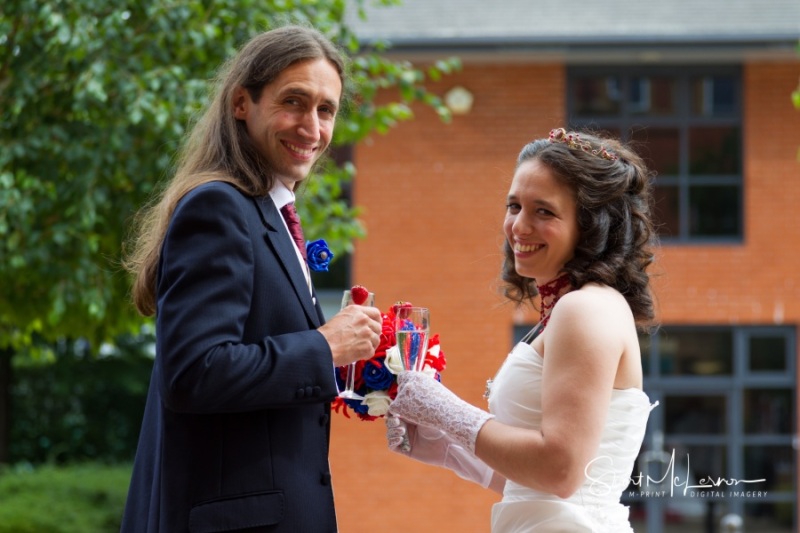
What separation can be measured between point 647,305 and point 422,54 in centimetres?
1056

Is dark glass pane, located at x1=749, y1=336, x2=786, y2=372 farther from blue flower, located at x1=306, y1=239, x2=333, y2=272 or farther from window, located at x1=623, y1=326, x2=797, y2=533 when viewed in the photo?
blue flower, located at x1=306, y1=239, x2=333, y2=272

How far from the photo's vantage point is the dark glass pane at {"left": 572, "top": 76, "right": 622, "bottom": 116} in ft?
46.2

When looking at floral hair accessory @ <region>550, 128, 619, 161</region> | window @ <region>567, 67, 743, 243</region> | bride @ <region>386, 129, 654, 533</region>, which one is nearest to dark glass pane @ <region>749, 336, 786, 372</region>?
window @ <region>567, 67, 743, 243</region>

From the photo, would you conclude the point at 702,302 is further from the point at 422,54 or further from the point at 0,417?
the point at 0,417

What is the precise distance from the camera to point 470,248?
14.0 m

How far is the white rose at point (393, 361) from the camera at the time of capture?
9.64ft

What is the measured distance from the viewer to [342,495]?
13820 millimetres

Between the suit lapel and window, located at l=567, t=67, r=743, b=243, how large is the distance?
1159 cm

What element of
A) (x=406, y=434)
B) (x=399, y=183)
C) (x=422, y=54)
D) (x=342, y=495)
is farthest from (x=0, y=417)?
(x=406, y=434)

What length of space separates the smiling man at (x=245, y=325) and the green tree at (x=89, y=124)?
10.8ft

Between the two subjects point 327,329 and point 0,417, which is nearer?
point 327,329

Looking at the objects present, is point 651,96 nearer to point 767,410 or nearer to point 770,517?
point 767,410

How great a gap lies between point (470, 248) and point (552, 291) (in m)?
11.0

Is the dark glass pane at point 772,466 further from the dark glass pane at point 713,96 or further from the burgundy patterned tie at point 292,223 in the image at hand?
the burgundy patterned tie at point 292,223
